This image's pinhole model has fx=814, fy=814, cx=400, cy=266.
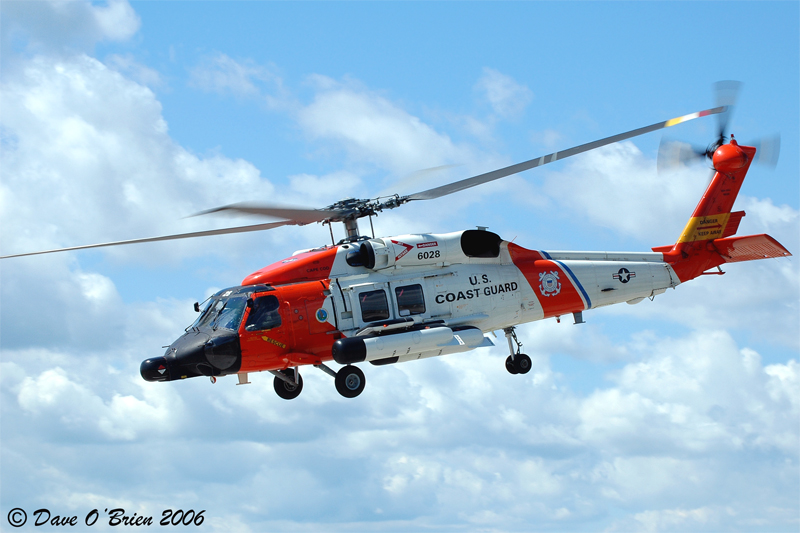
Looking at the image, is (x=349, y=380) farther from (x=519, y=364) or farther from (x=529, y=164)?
(x=529, y=164)

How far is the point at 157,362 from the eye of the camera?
17203 mm

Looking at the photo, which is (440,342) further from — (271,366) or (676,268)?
(676,268)

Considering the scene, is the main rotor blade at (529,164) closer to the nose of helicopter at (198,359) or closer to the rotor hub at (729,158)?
the rotor hub at (729,158)

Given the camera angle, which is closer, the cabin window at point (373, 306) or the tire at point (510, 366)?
the cabin window at point (373, 306)

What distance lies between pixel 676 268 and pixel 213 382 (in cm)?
1282

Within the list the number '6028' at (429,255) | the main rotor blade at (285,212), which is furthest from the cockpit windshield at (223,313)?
the number '6028' at (429,255)

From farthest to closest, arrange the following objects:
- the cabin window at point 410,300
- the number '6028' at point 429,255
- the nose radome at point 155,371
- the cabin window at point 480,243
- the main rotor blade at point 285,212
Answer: the cabin window at point 480,243
the number '6028' at point 429,255
the cabin window at point 410,300
the nose radome at point 155,371
the main rotor blade at point 285,212

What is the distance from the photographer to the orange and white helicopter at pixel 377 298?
1762 cm

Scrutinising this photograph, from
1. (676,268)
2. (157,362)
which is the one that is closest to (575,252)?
(676,268)

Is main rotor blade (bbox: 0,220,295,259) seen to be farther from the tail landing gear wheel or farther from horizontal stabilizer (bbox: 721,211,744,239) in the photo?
horizontal stabilizer (bbox: 721,211,744,239)

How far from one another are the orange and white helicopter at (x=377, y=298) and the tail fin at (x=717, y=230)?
6.47 ft

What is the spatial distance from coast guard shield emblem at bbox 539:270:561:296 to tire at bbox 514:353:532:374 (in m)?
2.19

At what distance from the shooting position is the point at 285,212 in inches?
659

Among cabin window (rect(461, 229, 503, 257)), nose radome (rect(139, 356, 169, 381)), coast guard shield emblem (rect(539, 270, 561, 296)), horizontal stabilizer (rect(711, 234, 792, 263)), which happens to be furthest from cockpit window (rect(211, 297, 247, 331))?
horizontal stabilizer (rect(711, 234, 792, 263))
